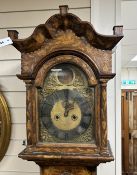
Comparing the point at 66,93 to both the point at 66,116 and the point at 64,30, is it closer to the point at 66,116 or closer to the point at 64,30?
the point at 66,116

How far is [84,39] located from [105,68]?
0.60 feet

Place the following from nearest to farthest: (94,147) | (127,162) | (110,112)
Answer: (94,147) < (110,112) < (127,162)

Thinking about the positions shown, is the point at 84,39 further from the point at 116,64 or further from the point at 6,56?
the point at 6,56

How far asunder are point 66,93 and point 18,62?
59cm

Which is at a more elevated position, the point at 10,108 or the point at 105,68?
the point at 105,68

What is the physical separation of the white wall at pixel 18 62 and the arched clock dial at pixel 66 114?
0.42 meters

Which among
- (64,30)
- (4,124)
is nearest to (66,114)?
(64,30)

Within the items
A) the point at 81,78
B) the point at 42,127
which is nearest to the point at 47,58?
the point at 81,78

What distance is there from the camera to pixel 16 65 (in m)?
1.69

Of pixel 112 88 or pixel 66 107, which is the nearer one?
pixel 66 107

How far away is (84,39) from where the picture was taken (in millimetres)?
1222

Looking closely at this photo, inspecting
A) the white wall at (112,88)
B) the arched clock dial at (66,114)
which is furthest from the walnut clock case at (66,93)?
the white wall at (112,88)

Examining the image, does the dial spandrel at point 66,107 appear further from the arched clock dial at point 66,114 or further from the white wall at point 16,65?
the white wall at point 16,65

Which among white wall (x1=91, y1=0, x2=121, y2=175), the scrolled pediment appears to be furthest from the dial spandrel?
white wall (x1=91, y1=0, x2=121, y2=175)
